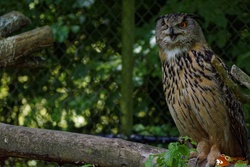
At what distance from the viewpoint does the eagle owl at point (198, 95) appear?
3.98 metres

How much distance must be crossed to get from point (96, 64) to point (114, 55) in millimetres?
155

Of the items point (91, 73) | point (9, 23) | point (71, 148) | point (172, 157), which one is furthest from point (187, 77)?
point (91, 73)

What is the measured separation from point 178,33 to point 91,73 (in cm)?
157

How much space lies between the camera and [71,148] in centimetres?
347

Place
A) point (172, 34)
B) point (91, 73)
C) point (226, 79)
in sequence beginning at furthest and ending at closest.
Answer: point (91, 73)
point (172, 34)
point (226, 79)

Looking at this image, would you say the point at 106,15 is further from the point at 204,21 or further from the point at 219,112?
the point at 219,112

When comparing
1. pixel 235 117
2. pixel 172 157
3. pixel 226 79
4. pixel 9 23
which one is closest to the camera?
pixel 226 79

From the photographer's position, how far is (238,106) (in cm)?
408

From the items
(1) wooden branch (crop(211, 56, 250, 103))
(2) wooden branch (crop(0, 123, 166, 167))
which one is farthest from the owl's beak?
(1) wooden branch (crop(211, 56, 250, 103))

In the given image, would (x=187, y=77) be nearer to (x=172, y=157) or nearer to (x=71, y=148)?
(x=71, y=148)

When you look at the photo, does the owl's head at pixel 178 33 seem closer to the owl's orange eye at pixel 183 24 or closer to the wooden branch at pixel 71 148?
the owl's orange eye at pixel 183 24

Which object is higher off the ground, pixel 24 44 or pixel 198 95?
pixel 24 44

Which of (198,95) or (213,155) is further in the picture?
(198,95)

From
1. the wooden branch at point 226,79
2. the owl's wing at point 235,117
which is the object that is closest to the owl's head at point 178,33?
the owl's wing at point 235,117
